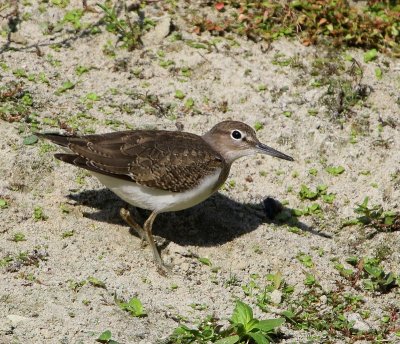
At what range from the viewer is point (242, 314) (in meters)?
7.42

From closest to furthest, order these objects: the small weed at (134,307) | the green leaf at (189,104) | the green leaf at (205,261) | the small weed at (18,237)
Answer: the small weed at (134,307)
the small weed at (18,237)
the green leaf at (205,261)
the green leaf at (189,104)

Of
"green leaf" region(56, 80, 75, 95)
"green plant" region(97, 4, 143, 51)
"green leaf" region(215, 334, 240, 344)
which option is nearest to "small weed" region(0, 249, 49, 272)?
"green leaf" region(215, 334, 240, 344)

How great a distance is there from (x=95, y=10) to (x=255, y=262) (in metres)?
4.53

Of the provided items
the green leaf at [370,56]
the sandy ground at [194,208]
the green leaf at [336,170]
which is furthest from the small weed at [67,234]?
the green leaf at [370,56]

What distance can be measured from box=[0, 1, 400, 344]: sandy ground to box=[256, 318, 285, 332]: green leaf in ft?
1.36

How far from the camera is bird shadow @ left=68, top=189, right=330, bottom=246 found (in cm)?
911

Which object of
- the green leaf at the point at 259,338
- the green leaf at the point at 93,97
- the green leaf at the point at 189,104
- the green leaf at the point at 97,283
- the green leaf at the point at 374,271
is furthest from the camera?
the green leaf at the point at 189,104

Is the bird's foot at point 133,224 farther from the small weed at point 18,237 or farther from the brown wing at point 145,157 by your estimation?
the small weed at point 18,237

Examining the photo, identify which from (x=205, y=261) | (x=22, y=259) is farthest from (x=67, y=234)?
(x=205, y=261)

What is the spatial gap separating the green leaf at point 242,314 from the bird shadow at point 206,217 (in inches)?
64.4

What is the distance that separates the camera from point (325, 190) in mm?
9875

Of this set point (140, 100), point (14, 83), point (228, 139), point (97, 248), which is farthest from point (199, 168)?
point (14, 83)

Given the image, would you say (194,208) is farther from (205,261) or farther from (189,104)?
(189,104)

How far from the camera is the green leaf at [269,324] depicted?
7.34 metres
